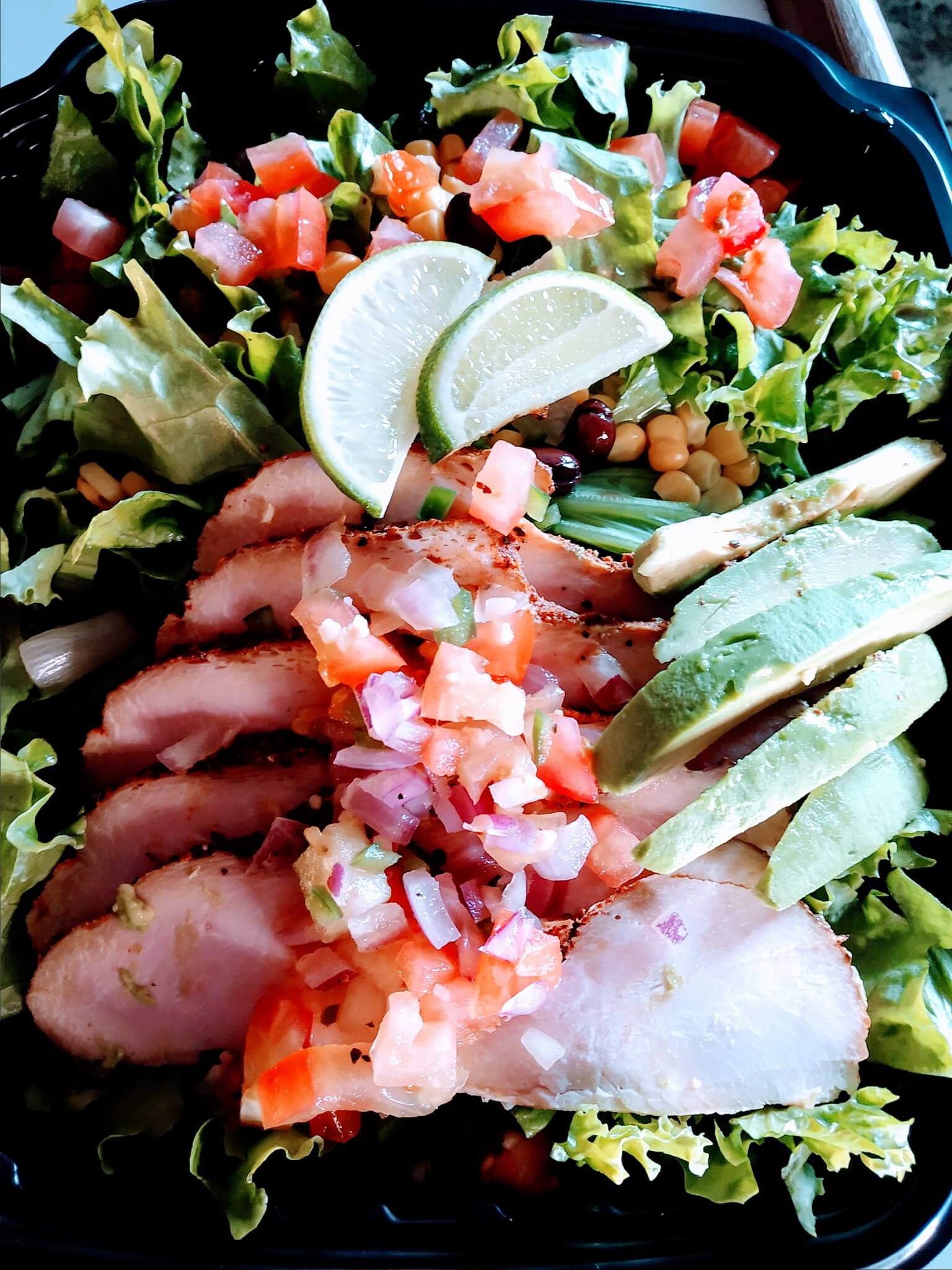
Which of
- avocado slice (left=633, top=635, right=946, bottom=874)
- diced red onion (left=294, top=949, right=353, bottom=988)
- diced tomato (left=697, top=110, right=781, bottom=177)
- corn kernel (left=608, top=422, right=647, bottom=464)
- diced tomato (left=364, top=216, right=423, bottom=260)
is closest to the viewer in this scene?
avocado slice (left=633, top=635, right=946, bottom=874)

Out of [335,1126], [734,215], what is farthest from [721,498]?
[335,1126]

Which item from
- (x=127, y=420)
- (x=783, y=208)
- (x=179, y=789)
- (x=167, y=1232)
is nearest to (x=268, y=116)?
(x=127, y=420)

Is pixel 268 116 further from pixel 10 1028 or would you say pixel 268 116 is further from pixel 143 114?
pixel 10 1028

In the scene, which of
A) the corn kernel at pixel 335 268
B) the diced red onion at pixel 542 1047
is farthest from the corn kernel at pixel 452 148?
the diced red onion at pixel 542 1047

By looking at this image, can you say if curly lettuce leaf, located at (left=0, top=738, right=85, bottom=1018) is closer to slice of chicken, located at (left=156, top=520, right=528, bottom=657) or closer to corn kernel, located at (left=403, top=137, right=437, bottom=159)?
slice of chicken, located at (left=156, top=520, right=528, bottom=657)

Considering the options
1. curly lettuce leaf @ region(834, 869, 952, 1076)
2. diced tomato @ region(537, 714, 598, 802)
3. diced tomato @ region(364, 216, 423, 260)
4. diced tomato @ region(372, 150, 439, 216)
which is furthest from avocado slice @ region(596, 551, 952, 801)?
diced tomato @ region(372, 150, 439, 216)
